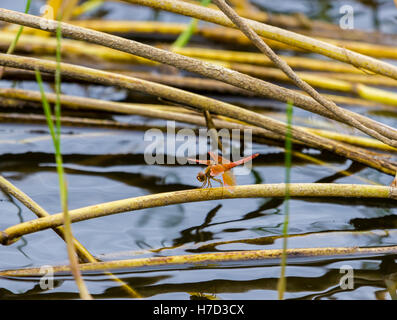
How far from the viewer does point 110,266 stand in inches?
46.9

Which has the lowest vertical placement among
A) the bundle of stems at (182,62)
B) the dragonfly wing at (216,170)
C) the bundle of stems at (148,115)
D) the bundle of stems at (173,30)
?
the dragonfly wing at (216,170)

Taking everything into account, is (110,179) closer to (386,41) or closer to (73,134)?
(73,134)

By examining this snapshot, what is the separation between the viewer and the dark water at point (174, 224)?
1.23m

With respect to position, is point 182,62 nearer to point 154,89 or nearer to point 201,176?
point 154,89

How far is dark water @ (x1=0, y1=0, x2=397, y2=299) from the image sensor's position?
1231 mm

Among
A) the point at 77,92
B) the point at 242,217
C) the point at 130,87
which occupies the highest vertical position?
the point at 77,92

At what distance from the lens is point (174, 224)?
1479 mm

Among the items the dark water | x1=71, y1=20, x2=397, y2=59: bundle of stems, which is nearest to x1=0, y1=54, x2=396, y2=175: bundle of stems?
the dark water

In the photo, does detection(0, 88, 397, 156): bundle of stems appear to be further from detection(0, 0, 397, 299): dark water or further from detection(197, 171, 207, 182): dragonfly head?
detection(197, 171, 207, 182): dragonfly head

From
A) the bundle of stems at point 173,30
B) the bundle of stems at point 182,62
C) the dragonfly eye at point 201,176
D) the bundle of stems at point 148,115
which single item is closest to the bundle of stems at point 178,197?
the dragonfly eye at point 201,176

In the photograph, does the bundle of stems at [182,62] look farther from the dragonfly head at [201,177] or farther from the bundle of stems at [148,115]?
the bundle of stems at [148,115]
